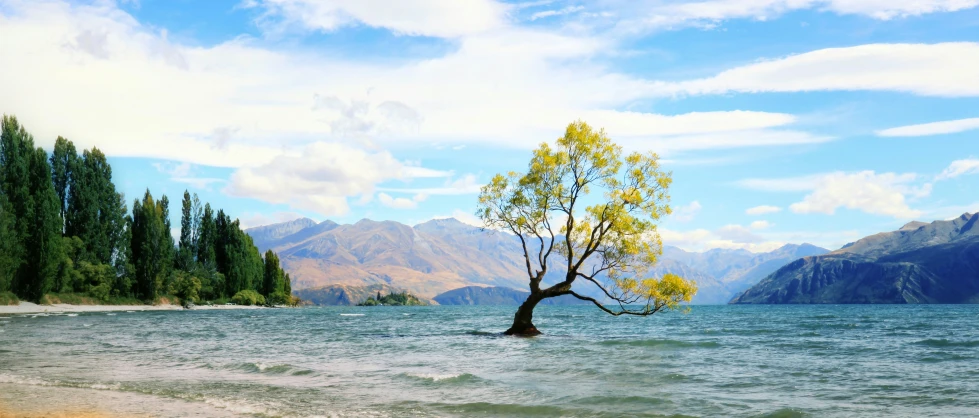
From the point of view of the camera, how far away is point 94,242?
10500cm

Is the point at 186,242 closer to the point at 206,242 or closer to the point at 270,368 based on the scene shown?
the point at 206,242

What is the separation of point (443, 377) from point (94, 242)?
3931 inches

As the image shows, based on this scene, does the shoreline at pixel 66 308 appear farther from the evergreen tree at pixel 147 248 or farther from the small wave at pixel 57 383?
the small wave at pixel 57 383

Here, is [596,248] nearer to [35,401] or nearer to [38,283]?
[35,401]

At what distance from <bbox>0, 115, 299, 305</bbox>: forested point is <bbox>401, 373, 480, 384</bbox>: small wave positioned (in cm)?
7758

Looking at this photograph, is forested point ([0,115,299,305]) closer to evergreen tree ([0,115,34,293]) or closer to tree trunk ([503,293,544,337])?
evergreen tree ([0,115,34,293])

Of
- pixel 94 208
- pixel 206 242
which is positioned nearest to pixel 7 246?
pixel 94 208

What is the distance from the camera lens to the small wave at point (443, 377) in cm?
2406

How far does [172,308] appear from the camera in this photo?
125 meters

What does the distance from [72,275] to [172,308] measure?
27.1m

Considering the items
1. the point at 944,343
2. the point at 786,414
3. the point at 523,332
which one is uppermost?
the point at 786,414

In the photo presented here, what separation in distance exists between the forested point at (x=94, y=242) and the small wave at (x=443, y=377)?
3054 inches

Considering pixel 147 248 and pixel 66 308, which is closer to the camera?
pixel 66 308

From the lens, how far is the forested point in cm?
8731
